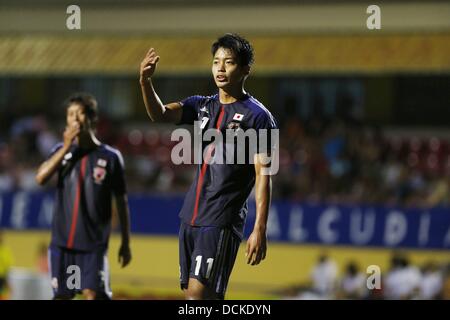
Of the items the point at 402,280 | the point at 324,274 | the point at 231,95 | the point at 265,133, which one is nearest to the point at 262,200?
the point at 265,133

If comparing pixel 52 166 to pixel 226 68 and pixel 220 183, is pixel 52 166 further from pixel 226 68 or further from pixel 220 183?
pixel 226 68

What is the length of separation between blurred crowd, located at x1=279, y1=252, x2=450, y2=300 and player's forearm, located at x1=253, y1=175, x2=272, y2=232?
870 cm

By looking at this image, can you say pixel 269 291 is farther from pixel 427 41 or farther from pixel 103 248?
pixel 103 248

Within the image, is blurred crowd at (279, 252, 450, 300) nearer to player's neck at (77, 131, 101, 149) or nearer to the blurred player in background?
the blurred player in background

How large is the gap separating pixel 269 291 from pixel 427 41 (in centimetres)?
485

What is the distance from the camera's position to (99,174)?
30.9ft

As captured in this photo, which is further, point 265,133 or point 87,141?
point 87,141

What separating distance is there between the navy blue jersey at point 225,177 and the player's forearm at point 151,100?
30cm

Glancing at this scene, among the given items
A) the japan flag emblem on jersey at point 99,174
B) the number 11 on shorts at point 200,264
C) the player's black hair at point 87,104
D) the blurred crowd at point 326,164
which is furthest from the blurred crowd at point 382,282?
the number 11 on shorts at point 200,264

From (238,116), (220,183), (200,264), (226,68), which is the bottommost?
(200,264)

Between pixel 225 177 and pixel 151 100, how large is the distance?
2.35ft

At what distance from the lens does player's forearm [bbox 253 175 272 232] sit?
720cm

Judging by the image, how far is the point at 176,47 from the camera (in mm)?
19750

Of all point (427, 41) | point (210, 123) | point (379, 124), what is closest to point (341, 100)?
point (379, 124)
